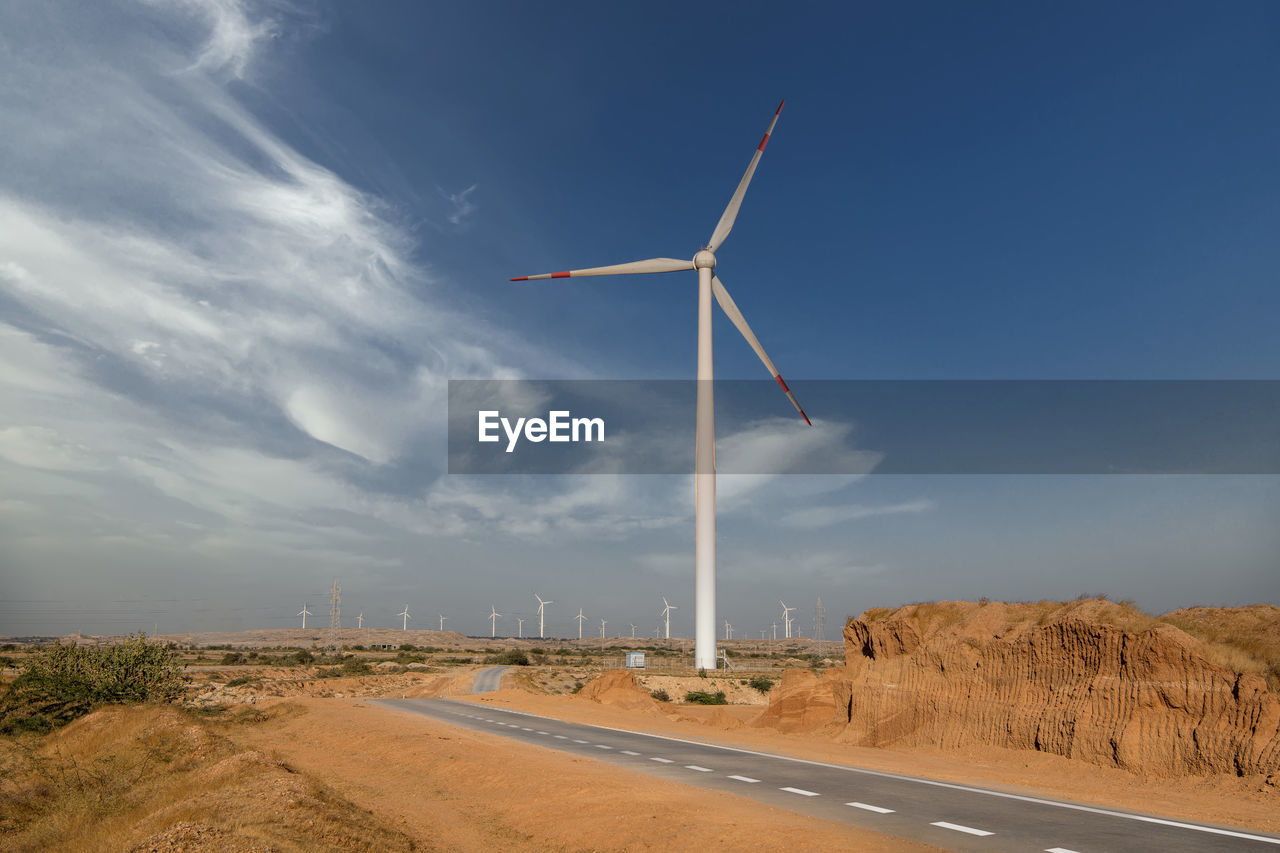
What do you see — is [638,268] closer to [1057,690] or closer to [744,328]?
[744,328]

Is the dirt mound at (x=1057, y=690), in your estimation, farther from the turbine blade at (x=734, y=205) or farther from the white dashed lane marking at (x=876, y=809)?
the turbine blade at (x=734, y=205)

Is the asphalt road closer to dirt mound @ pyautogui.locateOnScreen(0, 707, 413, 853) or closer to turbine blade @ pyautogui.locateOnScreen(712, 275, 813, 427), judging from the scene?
dirt mound @ pyautogui.locateOnScreen(0, 707, 413, 853)

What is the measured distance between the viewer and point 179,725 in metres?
26.8

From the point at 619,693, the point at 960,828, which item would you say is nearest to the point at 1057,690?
the point at 960,828

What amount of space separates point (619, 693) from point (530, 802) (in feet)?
122

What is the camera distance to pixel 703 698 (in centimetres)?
5997

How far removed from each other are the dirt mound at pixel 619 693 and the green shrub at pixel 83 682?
24.7 metres

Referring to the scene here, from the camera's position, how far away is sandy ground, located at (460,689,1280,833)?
52.5 ft

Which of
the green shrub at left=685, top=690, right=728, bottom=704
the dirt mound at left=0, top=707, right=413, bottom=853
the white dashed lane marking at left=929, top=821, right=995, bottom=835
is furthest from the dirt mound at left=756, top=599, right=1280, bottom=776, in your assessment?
the green shrub at left=685, top=690, right=728, bottom=704

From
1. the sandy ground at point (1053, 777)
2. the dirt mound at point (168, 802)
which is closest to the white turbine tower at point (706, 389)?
the sandy ground at point (1053, 777)

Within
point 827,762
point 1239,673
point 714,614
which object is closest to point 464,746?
point 827,762

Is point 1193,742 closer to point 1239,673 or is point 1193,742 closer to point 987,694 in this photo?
point 1239,673

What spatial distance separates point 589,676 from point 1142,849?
243 ft

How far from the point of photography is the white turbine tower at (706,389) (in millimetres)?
64875
